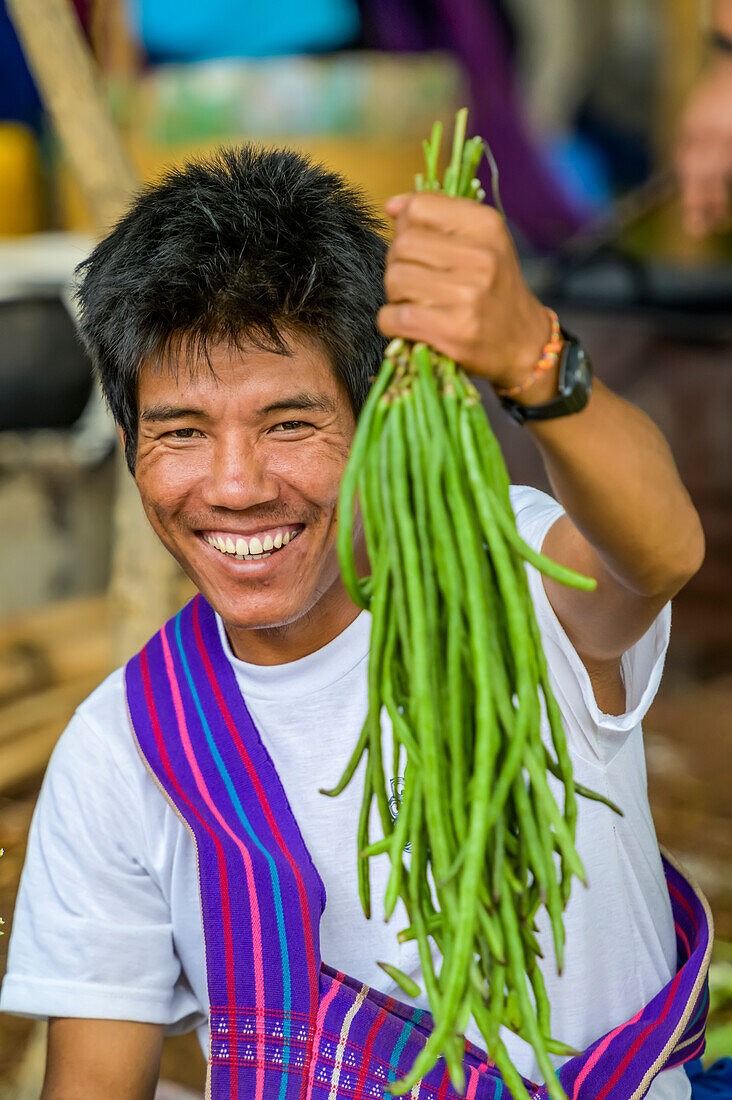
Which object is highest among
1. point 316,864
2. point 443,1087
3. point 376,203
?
point 376,203

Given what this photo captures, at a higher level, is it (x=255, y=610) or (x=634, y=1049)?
(x=255, y=610)

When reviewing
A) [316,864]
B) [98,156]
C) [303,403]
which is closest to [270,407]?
[303,403]

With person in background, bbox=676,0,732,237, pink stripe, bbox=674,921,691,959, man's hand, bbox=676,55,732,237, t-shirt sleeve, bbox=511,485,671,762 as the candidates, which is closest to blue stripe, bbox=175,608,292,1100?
t-shirt sleeve, bbox=511,485,671,762

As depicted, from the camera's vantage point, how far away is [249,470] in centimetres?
138

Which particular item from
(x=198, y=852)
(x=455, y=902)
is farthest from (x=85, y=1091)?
(x=455, y=902)

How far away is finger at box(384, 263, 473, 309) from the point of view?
97cm

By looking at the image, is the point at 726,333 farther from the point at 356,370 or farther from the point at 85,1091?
the point at 85,1091

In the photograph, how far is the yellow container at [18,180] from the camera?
4.85 metres

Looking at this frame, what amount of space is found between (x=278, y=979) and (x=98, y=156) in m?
1.92

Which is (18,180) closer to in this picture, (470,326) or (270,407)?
(270,407)

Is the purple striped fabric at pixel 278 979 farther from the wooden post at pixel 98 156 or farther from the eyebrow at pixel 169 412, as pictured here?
the wooden post at pixel 98 156

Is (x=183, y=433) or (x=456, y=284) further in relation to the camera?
(x=183, y=433)

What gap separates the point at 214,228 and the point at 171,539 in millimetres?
387

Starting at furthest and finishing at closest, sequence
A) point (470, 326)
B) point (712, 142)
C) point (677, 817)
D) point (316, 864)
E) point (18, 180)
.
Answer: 1. point (18, 180)
2. point (677, 817)
3. point (712, 142)
4. point (316, 864)
5. point (470, 326)
